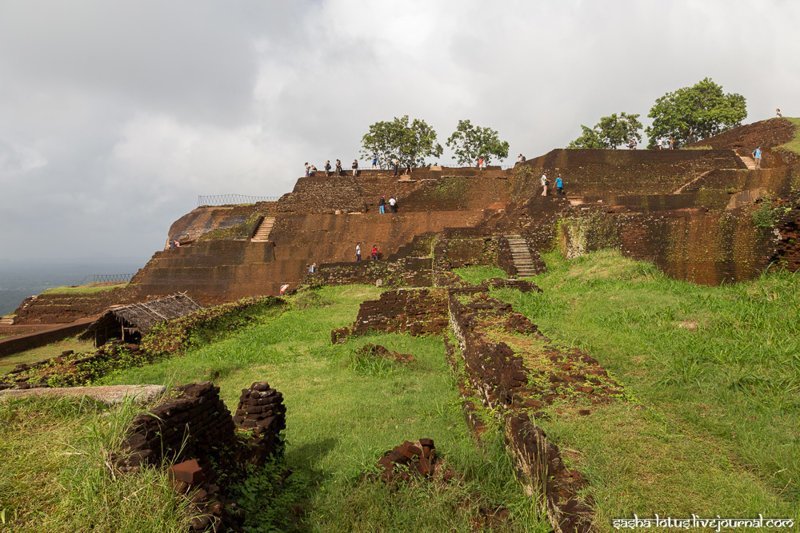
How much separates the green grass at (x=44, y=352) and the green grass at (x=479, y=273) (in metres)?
10.8

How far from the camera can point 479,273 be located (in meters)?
13.7

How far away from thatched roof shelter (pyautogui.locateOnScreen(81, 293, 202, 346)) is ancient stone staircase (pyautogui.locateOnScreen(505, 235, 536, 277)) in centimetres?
1000

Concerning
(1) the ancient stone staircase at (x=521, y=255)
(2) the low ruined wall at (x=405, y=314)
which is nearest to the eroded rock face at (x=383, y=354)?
(2) the low ruined wall at (x=405, y=314)

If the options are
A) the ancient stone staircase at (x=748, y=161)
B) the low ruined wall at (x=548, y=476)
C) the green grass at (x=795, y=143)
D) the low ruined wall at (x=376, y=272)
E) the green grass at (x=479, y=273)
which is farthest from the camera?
the green grass at (x=795, y=143)

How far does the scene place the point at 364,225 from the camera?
21719mm

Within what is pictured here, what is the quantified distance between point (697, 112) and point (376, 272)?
95.8 feet

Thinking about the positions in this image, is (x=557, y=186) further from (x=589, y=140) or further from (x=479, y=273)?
(x=589, y=140)

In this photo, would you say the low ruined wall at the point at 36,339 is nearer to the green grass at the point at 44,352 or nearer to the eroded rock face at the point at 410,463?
the green grass at the point at 44,352

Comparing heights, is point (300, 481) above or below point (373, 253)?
below

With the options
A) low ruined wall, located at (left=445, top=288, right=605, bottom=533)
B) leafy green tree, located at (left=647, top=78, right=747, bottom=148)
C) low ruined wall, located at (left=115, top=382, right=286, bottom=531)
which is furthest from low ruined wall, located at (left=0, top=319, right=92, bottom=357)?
leafy green tree, located at (left=647, top=78, right=747, bottom=148)

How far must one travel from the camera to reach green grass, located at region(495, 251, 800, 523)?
2785 millimetres

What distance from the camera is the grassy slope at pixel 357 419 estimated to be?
3.57 m

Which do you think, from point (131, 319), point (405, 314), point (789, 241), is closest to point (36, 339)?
point (131, 319)

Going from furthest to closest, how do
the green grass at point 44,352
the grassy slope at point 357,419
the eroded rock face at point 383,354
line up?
the green grass at point 44,352, the eroded rock face at point 383,354, the grassy slope at point 357,419
